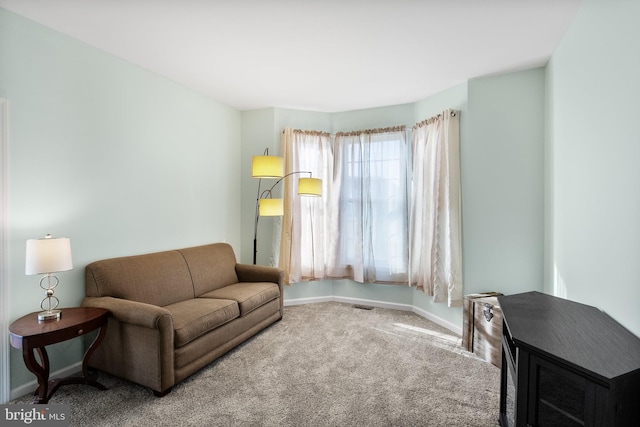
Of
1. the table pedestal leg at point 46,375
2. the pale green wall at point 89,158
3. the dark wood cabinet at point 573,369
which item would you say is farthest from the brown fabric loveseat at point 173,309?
the dark wood cabinet at point 573,369

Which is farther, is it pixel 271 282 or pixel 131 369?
pixel 271 282

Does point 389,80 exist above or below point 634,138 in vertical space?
above

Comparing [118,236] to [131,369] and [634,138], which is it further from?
[634,138]

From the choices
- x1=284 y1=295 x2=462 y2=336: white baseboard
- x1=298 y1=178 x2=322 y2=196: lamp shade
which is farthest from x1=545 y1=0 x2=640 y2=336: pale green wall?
x1=298 y1=178 x2=322 y2=196: lamp shade


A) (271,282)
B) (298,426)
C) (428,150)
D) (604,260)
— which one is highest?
(428,150)

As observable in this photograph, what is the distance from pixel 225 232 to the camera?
13.8 ft

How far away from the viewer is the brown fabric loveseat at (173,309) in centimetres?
222

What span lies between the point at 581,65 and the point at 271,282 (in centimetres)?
336

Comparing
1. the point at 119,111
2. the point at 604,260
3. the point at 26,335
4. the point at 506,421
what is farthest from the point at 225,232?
the point at 604,260

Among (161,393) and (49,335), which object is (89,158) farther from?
(161,393)

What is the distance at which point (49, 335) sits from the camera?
192cm

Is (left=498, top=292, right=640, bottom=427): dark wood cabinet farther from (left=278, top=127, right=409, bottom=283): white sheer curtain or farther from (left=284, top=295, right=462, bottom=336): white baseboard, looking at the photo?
(left=278, top=127, right=409, bottom=283): white sheer curtain

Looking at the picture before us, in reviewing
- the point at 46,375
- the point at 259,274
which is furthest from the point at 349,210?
the point at 46,375

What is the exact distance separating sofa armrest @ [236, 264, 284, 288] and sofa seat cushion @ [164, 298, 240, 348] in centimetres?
79
